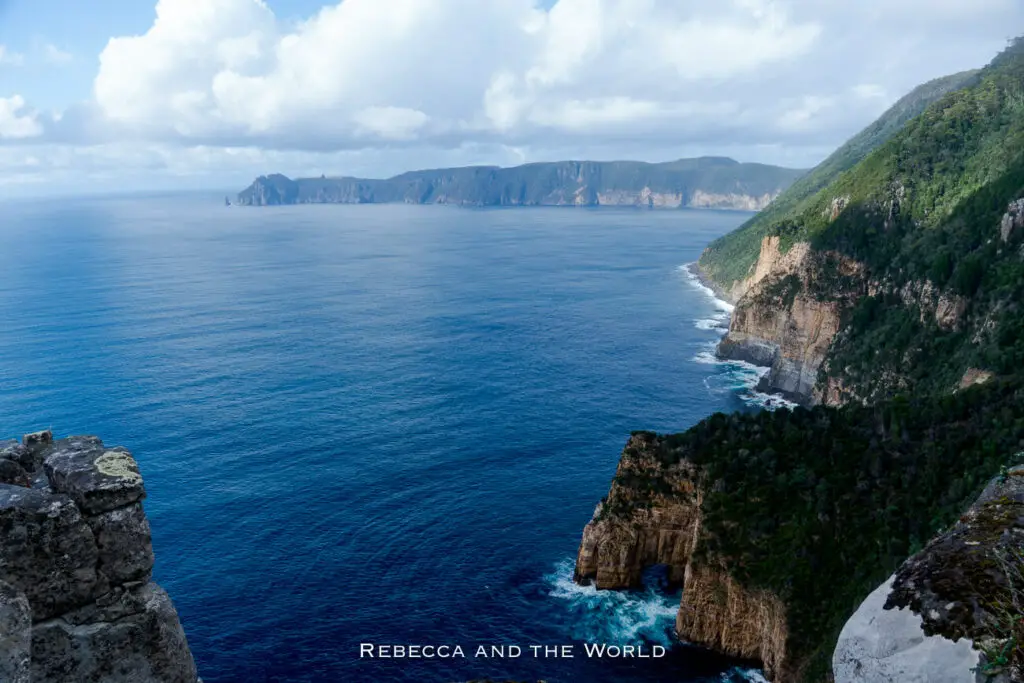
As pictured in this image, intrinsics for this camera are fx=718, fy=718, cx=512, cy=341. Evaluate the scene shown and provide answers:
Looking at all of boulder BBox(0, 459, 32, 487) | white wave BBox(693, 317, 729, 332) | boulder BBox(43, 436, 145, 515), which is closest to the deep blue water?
white wave BBox(693, 317, 729, 332)

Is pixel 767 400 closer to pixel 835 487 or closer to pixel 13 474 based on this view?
pixel 835 487

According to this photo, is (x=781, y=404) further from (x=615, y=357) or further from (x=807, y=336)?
(x=615, y=357)

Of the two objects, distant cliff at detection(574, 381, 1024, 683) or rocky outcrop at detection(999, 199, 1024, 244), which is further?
rocky outcrop at detection(999, 199, 1024, 244)

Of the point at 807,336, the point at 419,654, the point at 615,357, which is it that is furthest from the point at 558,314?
the point at 419,654

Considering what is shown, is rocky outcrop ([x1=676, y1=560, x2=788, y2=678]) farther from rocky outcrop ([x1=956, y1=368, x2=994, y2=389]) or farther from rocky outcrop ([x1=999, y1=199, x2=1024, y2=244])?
rocky outcrop ([x1=999, y1=199, x2=1024, y2=244])

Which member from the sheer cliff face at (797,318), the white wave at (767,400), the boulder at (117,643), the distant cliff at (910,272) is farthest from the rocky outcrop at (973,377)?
the boulder at (117,643)

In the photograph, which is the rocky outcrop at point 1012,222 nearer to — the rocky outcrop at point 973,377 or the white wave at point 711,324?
the rocky outcrop at point 973,377
